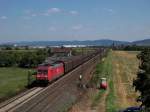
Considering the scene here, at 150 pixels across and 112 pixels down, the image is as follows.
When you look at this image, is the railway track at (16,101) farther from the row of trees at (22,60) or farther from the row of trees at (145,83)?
the row of trees at (22,60)

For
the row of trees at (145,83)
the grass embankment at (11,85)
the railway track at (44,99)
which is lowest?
the grass embankment at (11,85)

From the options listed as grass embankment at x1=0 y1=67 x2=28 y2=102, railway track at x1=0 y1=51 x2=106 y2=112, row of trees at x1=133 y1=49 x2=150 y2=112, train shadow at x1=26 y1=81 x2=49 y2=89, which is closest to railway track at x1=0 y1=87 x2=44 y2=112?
railway track at x1=0 y1=51 x2=106 y2=112

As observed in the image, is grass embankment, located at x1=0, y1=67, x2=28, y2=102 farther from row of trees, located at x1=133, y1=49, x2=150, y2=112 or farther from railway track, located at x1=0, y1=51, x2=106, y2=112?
row of trees, located at x1=133, y1=49, x2=150, y2=112

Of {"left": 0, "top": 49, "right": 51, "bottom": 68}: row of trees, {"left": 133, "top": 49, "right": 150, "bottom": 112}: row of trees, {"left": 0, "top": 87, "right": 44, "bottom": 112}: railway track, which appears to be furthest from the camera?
{"left": 0, "top": 49, "right": 51, "bottom": 68}: row of trees

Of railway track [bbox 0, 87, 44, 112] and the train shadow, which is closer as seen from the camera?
railway track [bbox 0, 87, 44, 112]

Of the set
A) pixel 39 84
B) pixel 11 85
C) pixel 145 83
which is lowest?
pixel 11 85

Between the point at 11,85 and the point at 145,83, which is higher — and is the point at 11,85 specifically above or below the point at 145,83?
below

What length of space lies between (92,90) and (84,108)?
46.3 ft

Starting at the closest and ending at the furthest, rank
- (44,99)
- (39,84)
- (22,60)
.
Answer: (44,99), (39,84), (22,60)

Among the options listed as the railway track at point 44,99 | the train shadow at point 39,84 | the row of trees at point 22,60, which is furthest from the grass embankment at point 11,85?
the row of trees at point 22,60

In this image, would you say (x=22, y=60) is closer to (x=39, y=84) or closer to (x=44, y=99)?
(x=39, y=84)

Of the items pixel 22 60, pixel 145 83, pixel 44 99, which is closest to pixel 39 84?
pixel 44 99

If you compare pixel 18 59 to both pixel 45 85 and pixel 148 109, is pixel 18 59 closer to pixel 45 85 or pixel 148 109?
pixel 45 85

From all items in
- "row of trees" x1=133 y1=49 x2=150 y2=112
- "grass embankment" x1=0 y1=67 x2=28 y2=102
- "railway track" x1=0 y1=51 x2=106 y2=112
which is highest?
"row of trees" x1=133 y1=49 x2=150 y2=112
